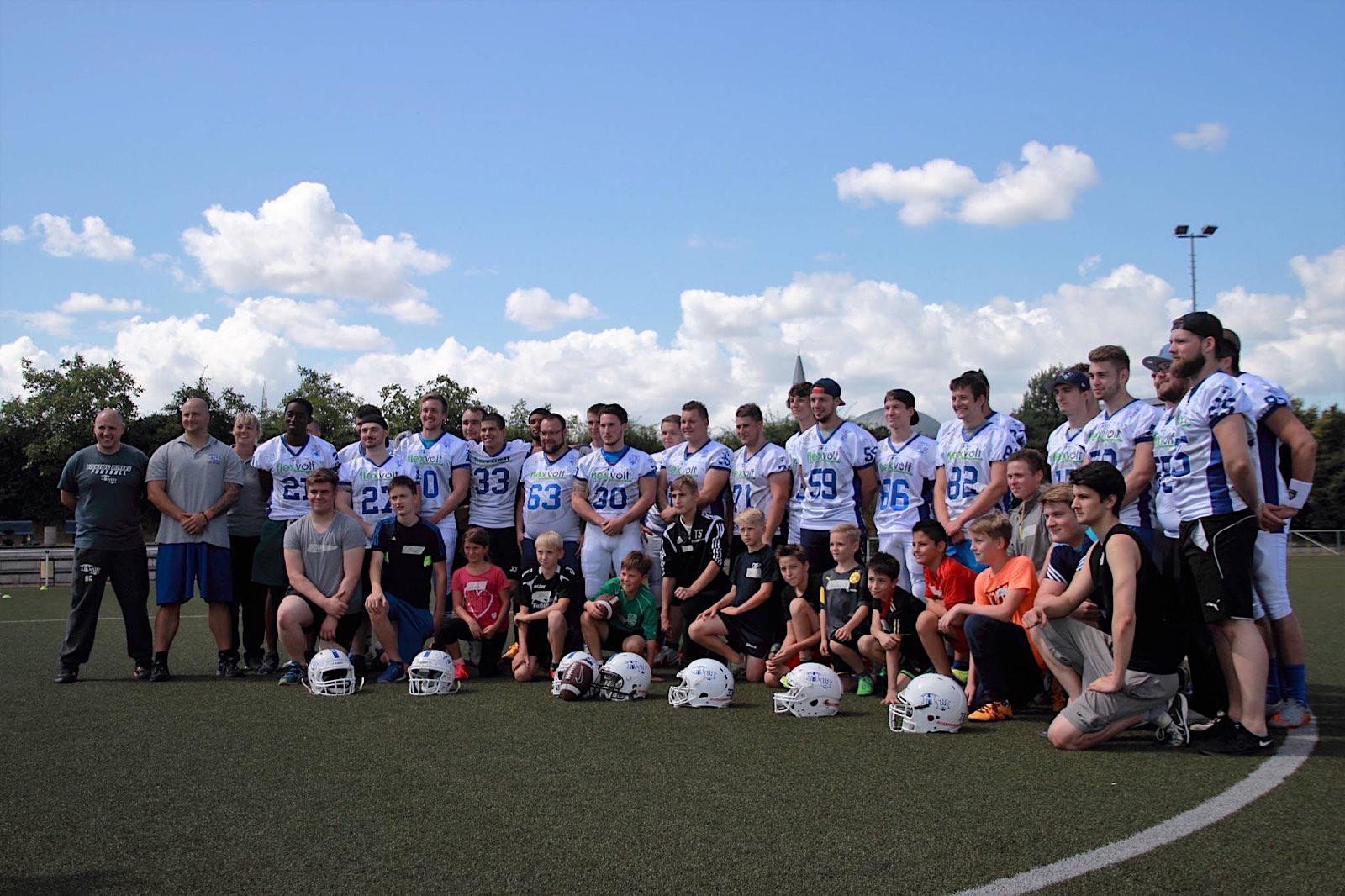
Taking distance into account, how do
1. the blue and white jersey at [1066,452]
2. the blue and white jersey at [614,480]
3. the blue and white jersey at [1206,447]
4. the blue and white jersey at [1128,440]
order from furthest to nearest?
1. the blue and white jersey at [614,480]
2. the blue and white jersey at [1066,452]
3. the blue and white jersey at [1128,440]
4. the blue and white jersey at [1206,447]

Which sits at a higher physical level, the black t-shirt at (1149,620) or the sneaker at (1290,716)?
the black t-shirt at (1149,620)

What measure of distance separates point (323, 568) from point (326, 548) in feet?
0.54

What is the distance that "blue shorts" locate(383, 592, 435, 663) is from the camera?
8.66 m

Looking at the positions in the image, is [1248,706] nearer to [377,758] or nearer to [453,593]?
[377,758]

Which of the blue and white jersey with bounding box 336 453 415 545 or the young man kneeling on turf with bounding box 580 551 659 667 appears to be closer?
the young man kneeling on turf with bounding box 580 551 659 667

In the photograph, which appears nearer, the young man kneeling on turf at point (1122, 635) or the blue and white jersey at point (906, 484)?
the young man kneeling on turf at point (1122, 635)

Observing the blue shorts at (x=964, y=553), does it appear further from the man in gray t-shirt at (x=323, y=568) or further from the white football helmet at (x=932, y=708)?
the man in gray t-shirt at (x=323, y=568)

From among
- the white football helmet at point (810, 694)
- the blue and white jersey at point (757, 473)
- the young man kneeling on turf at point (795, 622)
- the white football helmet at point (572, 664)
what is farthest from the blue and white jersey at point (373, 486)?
the white football helmet at point (810, 694)

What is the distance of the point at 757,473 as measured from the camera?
9195mm

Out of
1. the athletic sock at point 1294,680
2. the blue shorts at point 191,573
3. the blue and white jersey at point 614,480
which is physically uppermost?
the blue and white jersey at point 614,480

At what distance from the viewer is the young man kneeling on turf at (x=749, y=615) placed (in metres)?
8.45

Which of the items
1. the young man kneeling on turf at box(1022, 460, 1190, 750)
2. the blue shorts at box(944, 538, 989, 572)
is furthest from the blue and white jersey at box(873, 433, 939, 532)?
the young man kneeling on turf at box(1022, 460, 1190, 750)

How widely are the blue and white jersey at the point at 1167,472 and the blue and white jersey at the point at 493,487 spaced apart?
5.53 m

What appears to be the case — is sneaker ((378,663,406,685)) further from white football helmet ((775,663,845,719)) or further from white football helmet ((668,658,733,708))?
white football helmet ((775,663,845,719))
